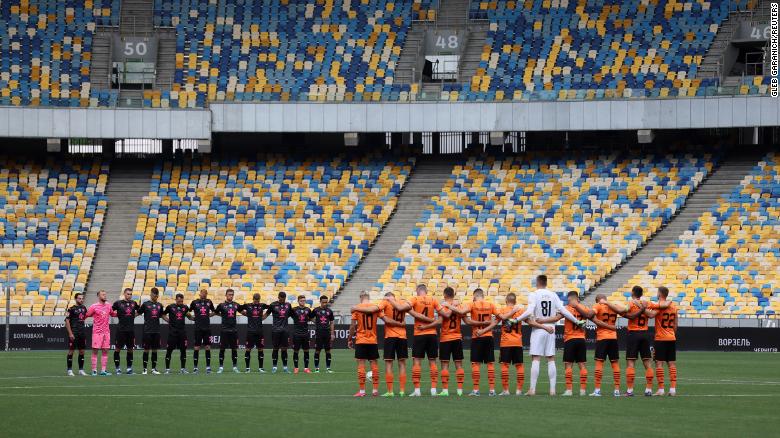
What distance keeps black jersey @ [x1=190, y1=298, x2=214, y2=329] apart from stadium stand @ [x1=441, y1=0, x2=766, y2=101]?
78.5ft

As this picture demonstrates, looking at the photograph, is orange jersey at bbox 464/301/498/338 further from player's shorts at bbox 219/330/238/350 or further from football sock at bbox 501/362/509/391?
player's shorts at bbox 219/330/238/350

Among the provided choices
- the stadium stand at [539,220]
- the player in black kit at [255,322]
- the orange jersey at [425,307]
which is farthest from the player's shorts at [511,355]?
the stadium stand at [539,220]

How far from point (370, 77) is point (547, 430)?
39807mm

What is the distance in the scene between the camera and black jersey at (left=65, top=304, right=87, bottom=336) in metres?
32.2

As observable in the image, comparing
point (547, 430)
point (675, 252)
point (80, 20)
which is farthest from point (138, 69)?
point (547, 430)

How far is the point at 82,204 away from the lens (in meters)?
55.3

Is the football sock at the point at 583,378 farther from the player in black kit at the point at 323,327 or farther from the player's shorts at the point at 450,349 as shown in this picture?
the player in black kit at the point at 323,327

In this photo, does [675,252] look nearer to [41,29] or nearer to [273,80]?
[273,80]

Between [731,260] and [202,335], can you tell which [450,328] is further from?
[731,260]

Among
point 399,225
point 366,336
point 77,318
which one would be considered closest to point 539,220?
point 399,225

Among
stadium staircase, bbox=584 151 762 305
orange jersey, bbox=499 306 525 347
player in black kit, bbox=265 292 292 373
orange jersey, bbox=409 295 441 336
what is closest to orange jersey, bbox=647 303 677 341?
orange jersey, bbox=499 306 525 347

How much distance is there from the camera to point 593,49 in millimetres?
56844

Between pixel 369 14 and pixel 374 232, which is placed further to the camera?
pixel 369 14

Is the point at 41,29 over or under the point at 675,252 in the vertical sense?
over
